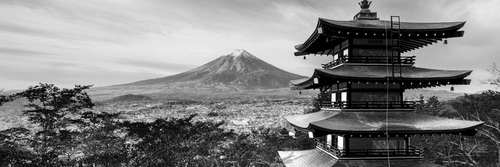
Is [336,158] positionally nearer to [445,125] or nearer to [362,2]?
[445,125]

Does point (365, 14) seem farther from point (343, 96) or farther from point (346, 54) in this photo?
point (343, 96)

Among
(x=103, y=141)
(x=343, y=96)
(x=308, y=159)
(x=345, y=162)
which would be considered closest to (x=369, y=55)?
(x=343, y=96)

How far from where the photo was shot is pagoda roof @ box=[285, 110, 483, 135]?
1202 centimetres

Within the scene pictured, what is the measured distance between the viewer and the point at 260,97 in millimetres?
155000

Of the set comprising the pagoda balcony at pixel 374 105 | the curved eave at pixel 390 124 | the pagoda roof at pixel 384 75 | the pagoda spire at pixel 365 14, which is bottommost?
the curved eave at pixel 390 124

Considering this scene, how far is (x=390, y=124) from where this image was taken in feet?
41.1

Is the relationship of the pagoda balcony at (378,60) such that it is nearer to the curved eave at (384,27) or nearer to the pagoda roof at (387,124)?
the curved eave at (384,27)

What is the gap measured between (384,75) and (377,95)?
1150 millimetres

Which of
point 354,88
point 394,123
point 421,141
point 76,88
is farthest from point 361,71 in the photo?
point 421,141

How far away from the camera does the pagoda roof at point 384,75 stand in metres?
12.6

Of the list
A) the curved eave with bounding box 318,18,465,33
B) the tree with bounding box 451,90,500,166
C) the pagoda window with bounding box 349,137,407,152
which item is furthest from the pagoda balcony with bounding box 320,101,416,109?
the tree with bounding box 451,90,500,166

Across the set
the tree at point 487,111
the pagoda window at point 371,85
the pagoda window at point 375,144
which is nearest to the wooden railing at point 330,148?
the pagoda window at point 375,144

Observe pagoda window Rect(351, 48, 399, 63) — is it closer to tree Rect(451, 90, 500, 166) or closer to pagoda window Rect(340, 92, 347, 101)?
pagoda window Rect(340, 92, 347, 101)

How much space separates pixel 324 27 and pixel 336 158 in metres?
5.38
